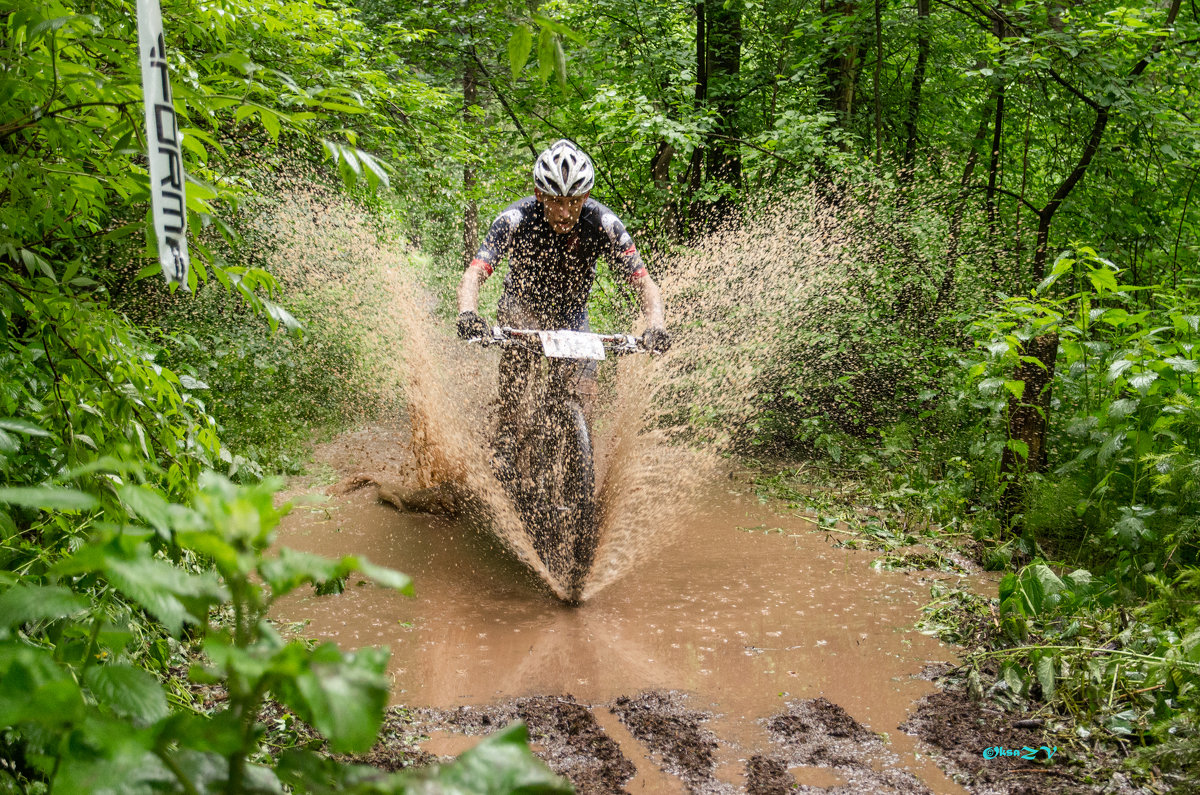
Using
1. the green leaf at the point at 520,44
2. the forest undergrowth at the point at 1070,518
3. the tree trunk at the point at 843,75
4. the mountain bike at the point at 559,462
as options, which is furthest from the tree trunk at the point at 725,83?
the green leaf at the point at 520,44

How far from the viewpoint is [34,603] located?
103 cm

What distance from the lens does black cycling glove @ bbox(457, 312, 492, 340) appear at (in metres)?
4.55

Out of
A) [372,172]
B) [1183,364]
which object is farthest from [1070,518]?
[372,172]

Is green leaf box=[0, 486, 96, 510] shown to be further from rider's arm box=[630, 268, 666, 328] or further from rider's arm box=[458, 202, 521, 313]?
rider's arm box=[630, 268, 666, 328]

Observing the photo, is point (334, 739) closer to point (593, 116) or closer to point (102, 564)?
point (102, 564)

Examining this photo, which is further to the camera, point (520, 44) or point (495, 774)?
point (520, 44)

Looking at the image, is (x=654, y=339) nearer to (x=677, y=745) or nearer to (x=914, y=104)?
(x=677, y=745)

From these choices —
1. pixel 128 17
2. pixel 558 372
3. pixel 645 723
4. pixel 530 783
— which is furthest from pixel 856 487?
pixel 530 783

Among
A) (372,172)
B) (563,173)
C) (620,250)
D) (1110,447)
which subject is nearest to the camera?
(372,172)

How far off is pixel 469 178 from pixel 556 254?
27.6ft

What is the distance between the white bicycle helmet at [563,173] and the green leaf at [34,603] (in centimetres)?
415

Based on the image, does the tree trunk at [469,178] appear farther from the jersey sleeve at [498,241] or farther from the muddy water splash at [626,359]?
the jersey sleeve at [498,241]

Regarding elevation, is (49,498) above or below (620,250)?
above

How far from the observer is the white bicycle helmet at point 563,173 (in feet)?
16.1
